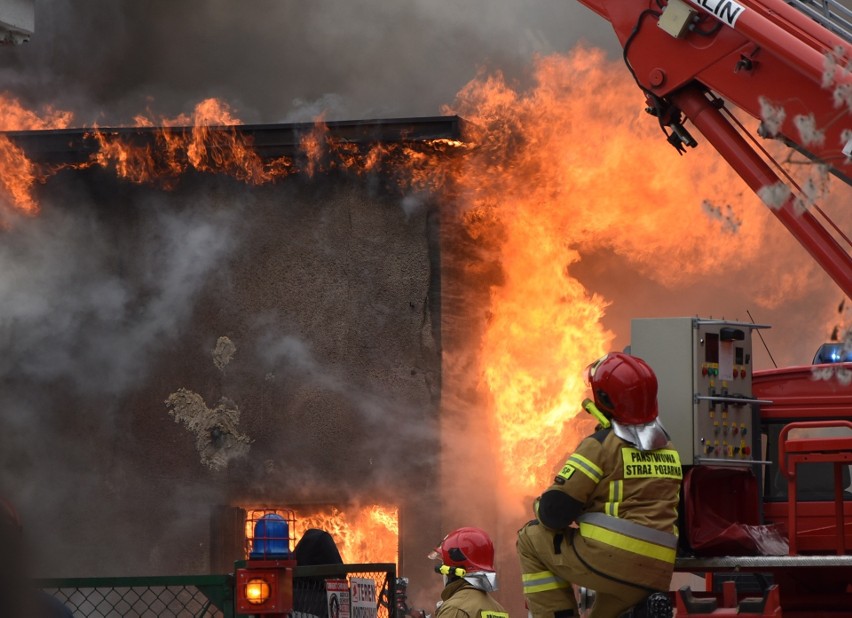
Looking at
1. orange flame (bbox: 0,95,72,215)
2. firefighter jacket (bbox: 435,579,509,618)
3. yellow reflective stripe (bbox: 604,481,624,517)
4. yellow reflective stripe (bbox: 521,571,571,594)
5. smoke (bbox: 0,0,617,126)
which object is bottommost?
Result: firefighter jacket (bbox: 435,579,509,618)

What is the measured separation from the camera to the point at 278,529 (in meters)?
4.60

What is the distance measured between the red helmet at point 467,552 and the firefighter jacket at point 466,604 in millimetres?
86

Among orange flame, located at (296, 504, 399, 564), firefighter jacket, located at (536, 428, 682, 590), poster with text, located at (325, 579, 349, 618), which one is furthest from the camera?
orange flame, located at (296, 504, 399, 564)

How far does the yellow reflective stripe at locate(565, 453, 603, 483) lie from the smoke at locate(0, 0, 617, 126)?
9531mm

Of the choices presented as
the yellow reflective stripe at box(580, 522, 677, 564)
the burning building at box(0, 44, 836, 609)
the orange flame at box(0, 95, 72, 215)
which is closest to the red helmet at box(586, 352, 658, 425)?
the yellow reflective stripe at box(580, 522, 677, 564)

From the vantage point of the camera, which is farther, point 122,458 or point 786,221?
point 122,458

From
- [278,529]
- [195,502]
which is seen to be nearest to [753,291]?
[195,502]

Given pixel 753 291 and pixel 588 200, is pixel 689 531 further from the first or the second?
pixel 753 291

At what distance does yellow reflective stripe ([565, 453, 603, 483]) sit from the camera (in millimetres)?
5750

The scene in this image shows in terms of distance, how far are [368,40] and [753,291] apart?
5.35 m

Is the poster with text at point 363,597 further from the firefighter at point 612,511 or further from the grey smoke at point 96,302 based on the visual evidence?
the grey smoke at point 96,302

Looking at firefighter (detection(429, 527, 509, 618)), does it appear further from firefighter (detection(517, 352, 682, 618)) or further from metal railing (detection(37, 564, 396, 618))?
metal railing (detection(37, 564, 396, 618))

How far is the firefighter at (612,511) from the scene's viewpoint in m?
5.73

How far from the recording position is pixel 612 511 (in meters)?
5.78
